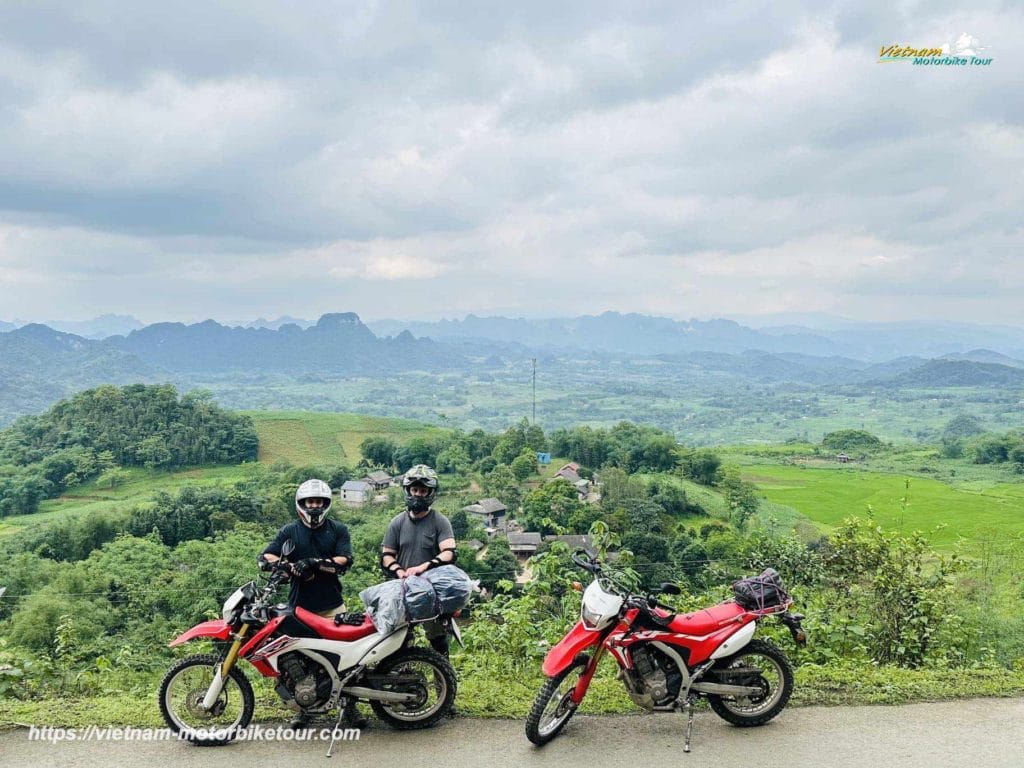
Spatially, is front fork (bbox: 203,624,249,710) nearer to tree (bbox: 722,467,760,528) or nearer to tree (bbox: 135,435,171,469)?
tree (bbox: 722,467,760,528)

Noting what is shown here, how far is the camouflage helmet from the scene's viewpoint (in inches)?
188

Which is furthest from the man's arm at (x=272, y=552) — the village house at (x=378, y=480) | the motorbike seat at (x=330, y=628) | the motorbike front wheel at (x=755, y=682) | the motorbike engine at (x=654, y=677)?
the village house at (x=378, y=480)

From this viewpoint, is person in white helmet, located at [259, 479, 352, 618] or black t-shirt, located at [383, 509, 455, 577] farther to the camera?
black t-shirt, located at [383, 509, 455, 577]

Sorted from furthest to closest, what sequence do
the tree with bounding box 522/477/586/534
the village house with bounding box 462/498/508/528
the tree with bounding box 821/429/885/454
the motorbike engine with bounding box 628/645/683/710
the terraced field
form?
the tree with bounding box 821/429/885/454 → the village house with bounding box 462/498/508/528 → the tree with bounding box 522/477/586/534 → the terraced field → the motorbike engine with bounding box 628/645/683/710

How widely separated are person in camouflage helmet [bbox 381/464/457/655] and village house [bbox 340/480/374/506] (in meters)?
45.4

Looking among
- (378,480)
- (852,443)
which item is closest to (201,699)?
(378,480)

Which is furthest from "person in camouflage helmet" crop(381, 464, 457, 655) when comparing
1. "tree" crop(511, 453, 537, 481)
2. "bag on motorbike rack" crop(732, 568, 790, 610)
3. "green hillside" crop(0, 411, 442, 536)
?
"tree" crop(511, 453, 537, 481)

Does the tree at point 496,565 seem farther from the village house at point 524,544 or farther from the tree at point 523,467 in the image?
the tree at point 523,467

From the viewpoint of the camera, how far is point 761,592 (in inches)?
177

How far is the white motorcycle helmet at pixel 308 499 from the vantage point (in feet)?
15.2

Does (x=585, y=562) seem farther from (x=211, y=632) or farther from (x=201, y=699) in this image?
(x=201, y=699)

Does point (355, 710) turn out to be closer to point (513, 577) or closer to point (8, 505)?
point (513, 577)

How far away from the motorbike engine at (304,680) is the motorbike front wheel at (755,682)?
8.34 ft

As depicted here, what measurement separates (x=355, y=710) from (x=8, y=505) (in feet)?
188
